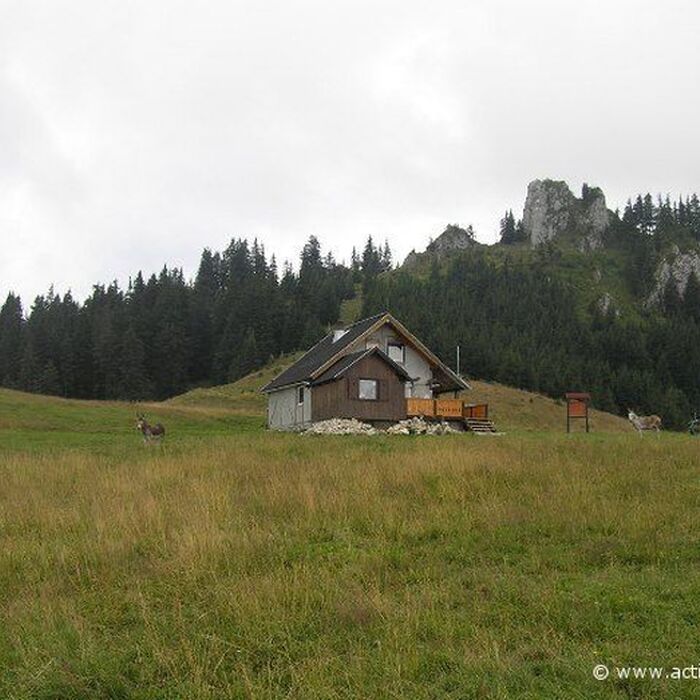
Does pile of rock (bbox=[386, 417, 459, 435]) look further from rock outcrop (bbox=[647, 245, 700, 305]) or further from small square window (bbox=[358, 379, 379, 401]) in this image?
rock outcrop (bbox=[647, 245, 700, 305])

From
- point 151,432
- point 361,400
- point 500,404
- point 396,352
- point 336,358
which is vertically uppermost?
point 396,352

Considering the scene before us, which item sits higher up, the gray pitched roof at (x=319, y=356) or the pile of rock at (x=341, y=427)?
the gray pitched roof at (x=319, y=356)

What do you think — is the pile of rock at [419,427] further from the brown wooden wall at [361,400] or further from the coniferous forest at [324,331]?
the coniferous forest at [324,331]

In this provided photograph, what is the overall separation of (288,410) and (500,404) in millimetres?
31656

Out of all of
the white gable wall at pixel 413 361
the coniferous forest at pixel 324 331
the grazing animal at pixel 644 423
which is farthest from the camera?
the coniferous forest at pixel 324 331

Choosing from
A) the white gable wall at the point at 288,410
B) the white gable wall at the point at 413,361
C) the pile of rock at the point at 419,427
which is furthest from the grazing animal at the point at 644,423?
the white gable wall at the point at 288,410

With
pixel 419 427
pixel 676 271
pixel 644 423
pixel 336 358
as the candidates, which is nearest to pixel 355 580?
pixel 644 423

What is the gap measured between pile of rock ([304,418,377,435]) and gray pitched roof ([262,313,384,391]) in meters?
3.99

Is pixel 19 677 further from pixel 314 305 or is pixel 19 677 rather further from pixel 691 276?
pixel 691 276

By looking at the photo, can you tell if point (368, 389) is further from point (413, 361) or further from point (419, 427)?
point (413, 361)

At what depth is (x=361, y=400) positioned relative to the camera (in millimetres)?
43062

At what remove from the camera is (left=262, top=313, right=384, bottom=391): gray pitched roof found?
4641cm

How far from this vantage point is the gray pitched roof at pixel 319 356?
46.4 meters

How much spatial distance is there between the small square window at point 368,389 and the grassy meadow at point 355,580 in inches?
1120
